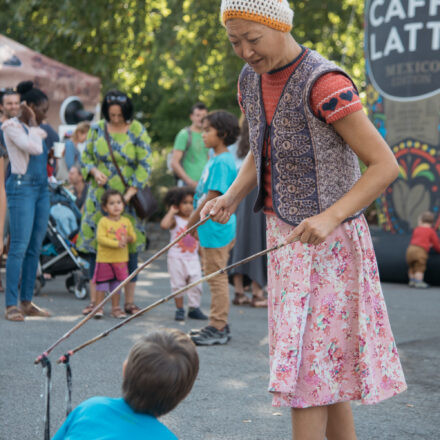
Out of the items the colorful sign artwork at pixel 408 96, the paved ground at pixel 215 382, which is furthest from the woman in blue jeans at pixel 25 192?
the colorful sign artwork at pixel 408 96

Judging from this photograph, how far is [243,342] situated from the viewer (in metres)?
6.04

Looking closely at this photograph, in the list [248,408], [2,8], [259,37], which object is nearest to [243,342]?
[248,408]

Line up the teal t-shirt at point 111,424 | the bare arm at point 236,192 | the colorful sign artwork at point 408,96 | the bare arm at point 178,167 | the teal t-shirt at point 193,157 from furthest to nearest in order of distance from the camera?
the colorful sign artwork at point 408,96 → the teal t-shirt at point 193,157 → the bare arm at point 178,167 → the bare arm at point 236,192 → the teal t-shirt at point 111,424

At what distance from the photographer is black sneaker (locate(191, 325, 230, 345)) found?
5.84 meters

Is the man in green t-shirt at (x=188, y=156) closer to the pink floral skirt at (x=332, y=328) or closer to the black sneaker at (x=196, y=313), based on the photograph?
the black sneaker at (x=196, y=313)

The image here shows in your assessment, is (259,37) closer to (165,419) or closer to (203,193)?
(165,419)

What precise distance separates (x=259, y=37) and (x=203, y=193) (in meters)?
3.42

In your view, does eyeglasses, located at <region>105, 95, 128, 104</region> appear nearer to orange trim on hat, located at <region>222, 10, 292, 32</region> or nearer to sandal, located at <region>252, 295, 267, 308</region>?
sandal, located at <region>252, 295, 267, 308</region>

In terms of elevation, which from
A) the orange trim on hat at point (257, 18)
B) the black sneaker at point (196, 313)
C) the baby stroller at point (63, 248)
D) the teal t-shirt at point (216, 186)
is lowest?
the black sneaker at point (196, 313)

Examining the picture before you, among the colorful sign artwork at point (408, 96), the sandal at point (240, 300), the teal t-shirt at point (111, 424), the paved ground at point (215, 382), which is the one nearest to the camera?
the teal t-shirt at point (111, 424)

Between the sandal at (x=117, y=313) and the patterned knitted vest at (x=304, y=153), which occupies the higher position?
the patterned knitted vest at (x=304, y=153)

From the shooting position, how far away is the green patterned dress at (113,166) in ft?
23.1

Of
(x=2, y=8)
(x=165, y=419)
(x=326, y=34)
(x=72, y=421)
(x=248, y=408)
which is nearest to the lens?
(x=72, y=421)

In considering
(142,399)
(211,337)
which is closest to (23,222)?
(211,337)
